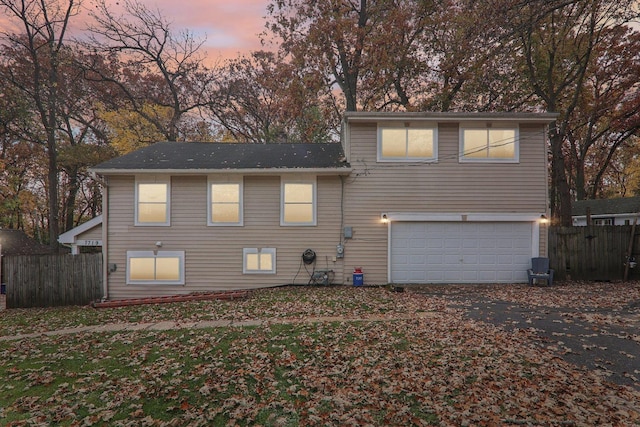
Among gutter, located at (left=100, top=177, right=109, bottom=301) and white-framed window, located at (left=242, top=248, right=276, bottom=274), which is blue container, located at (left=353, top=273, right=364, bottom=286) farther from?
gutter, located at (left=100, top=177, right=109, bottom=301)

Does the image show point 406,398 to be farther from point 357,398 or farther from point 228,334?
point 228,334

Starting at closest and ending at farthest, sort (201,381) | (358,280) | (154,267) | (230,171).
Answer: (201,381)
(230,171)
(358,280)
(154,267)

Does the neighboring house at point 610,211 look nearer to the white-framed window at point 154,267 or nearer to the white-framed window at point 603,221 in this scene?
the white-framed window at point 603,221

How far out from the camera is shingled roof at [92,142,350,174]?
36.9ft

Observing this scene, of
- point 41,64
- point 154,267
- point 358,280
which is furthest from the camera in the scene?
point 41,64

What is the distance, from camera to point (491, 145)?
11547 mm

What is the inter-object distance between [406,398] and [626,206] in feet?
84.8

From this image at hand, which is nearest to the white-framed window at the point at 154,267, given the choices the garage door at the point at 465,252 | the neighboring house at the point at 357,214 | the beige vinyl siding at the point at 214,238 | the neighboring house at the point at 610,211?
the neighboring house at the point at 357,214

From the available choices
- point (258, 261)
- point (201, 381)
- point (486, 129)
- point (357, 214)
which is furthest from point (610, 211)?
point (201, 381)

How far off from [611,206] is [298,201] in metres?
23.4

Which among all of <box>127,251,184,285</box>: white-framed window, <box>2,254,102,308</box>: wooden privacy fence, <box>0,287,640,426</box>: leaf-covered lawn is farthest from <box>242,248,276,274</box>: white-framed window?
<box>2,254,102,308</box>: wooden privacy fence

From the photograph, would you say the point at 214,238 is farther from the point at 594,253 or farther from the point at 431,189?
the point at 594,253

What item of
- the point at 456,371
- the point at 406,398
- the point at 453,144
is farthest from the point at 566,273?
the point at 406,398

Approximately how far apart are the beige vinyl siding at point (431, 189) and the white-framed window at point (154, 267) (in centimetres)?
Result: 565
